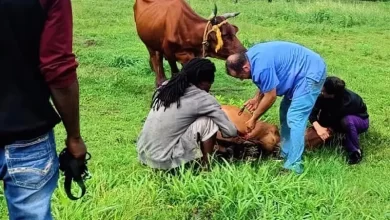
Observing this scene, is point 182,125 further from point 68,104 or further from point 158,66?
point 158,66

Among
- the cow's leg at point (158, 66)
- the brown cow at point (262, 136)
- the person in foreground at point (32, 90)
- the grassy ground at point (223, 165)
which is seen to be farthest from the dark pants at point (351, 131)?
the person in foreground at point (32, 90)

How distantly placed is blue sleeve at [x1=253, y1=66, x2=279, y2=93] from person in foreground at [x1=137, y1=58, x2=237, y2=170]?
0.41m

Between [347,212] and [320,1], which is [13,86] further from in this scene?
[320,1]

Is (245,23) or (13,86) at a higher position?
(13,86)

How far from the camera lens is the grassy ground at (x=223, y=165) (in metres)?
4.36

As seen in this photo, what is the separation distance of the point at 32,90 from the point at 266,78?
3.12 m

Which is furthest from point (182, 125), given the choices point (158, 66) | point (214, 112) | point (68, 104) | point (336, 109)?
point (158, 66)

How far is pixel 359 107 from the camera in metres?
6.34

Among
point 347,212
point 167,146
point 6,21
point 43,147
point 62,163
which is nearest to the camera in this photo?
point 6,21

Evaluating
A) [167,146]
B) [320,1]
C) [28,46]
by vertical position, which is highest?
[28,46]

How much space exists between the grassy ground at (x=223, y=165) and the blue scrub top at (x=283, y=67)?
0.64m

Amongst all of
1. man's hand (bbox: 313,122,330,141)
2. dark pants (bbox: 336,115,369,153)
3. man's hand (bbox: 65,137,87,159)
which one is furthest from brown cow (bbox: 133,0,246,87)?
man's hand (bbox: 65,137,87,159)

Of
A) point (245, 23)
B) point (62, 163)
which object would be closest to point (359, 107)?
point (62, 163)

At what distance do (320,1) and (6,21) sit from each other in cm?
1630
